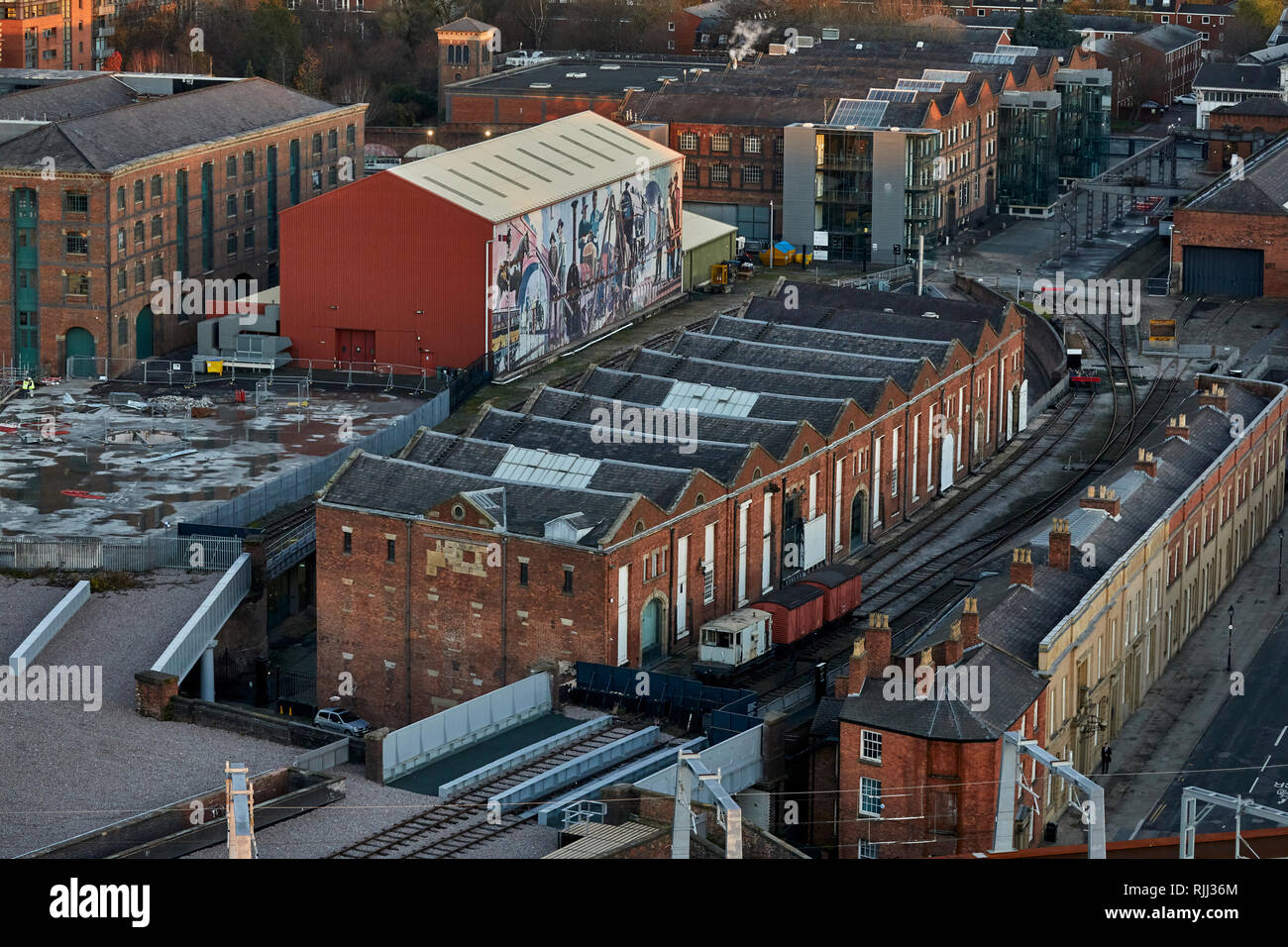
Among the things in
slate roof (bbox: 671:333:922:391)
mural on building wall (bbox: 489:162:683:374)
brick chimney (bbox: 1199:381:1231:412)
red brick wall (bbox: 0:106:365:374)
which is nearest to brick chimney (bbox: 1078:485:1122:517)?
brick chimney (bbox: 1199:381:1231:412)

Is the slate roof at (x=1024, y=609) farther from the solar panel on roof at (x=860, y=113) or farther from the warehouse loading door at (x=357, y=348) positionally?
the solar panel on roof at (x=860, y=113)

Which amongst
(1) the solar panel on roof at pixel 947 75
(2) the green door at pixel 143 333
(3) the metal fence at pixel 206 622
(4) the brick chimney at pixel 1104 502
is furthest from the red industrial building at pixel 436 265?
(1) the solar panel on roof at pixel 947 75

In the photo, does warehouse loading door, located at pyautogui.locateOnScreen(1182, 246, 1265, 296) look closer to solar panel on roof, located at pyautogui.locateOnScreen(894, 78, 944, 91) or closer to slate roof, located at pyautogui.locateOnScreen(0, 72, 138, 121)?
solar panel on roof, located at pyautogui.locateOnScreen(894, 78, 944, 91)

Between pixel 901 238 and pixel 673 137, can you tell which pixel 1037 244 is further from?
pixel 673 137

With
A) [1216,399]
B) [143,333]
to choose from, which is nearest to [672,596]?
[1216,399]
